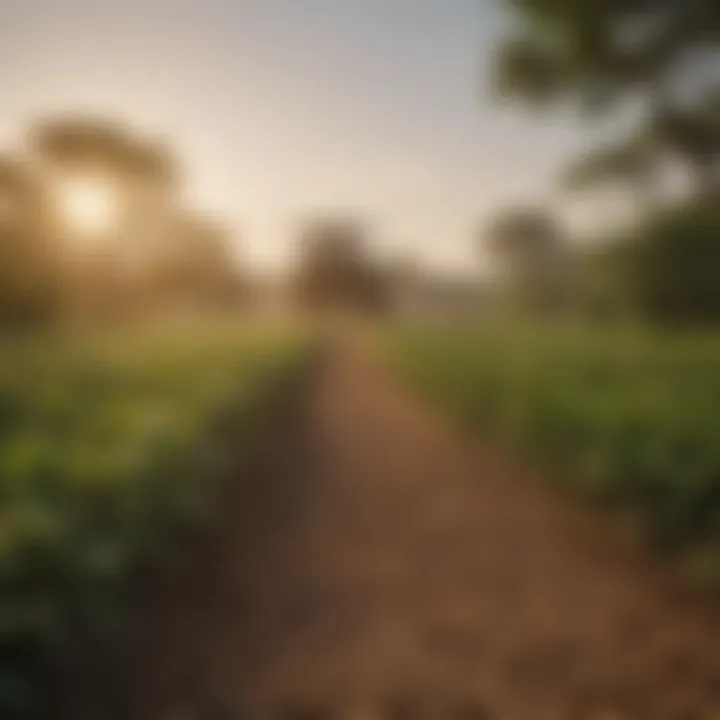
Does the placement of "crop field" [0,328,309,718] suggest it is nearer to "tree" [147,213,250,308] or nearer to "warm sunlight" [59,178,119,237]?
"tree" [147,213,250,308]

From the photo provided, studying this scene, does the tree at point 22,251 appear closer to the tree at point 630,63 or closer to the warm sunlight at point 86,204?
the warm sunlight at point 86,204

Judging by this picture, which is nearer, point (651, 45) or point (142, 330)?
point (651, 45)

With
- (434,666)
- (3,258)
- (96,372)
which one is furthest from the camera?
(96,372)

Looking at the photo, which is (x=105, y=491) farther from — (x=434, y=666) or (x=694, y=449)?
(x=694, y=449)

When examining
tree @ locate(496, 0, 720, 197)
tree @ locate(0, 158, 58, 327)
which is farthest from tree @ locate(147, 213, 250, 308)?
tree @ locate(496, 0, 720, 197)

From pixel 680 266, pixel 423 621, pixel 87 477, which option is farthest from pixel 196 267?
pixel 680 266

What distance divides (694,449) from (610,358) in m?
0.57

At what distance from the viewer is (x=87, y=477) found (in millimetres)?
2959

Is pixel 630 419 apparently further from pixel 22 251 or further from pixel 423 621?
pixel 22 251

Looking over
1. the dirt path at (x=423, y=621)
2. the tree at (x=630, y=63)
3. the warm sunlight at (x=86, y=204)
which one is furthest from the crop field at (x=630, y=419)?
the warm sunlight at (x=86, y=204)

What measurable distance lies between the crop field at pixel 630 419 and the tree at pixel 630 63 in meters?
0.65

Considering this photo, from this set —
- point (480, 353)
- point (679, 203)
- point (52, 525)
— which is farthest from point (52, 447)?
point (480, 353)

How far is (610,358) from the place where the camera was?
352 cm

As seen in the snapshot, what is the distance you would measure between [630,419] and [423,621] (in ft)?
5.03
